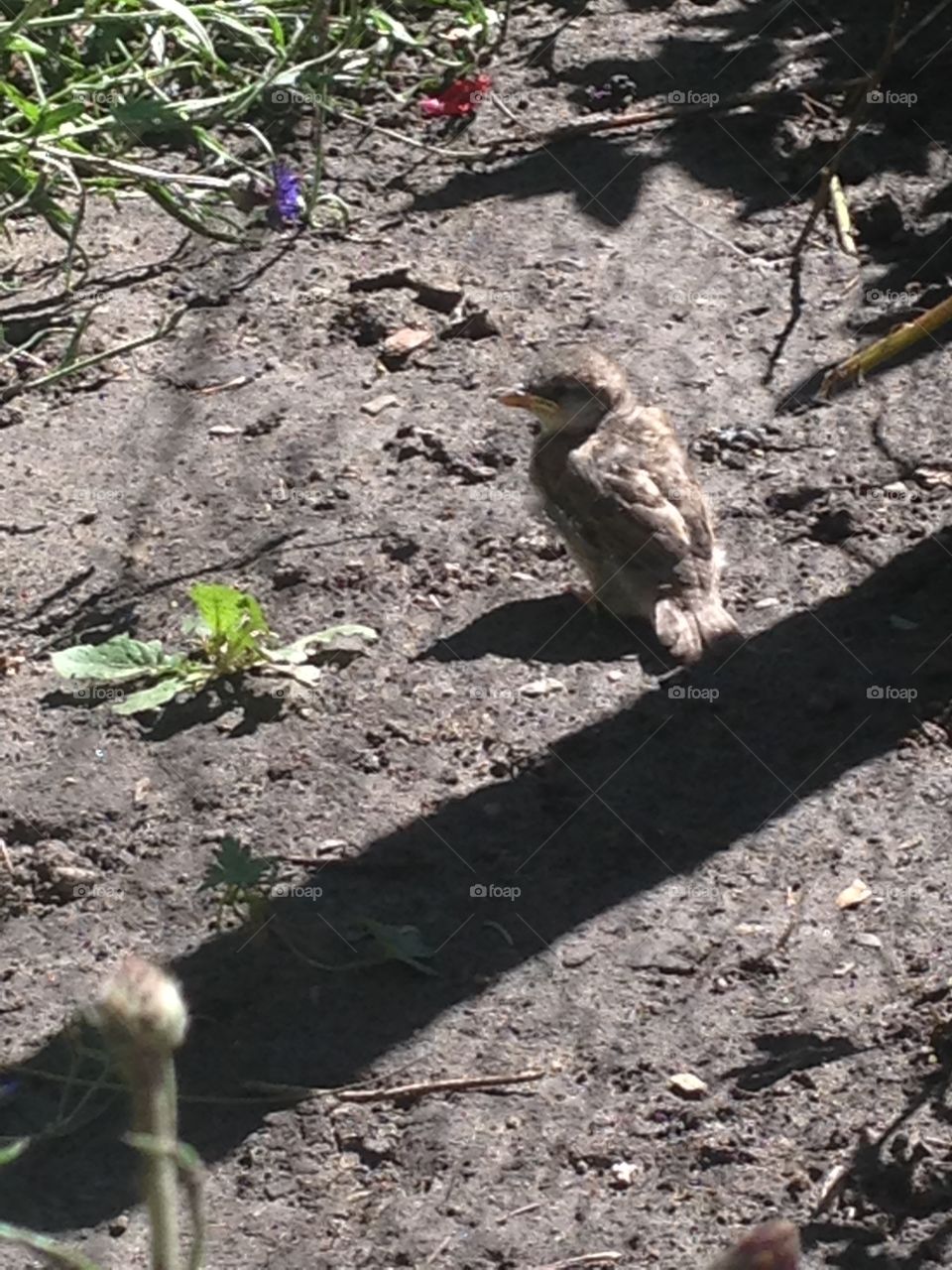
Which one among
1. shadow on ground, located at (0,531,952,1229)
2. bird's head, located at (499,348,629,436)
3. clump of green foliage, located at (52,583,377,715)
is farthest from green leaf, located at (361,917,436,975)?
bird's head, located at (499,348,629,436)

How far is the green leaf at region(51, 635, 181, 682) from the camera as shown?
15.7 ft

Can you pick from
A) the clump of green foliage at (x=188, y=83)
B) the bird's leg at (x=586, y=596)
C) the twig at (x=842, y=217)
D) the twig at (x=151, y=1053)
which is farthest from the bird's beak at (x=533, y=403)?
the twig at (x=151, y=1053)

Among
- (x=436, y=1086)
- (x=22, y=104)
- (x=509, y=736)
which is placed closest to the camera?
(x=436, y=1086)

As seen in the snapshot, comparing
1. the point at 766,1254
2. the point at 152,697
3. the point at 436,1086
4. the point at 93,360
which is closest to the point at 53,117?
the point at 93,360

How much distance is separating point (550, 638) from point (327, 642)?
0.56 metres

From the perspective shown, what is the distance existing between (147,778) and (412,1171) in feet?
4.44

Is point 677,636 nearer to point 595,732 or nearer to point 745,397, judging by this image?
point 595,732

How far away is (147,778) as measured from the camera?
4.56 metres

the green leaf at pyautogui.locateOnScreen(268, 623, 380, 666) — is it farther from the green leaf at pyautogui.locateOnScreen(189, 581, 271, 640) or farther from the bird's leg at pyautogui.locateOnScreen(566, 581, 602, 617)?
the bird's leg at pyautogui.locateOnScreen(566, 581, 602, 617)

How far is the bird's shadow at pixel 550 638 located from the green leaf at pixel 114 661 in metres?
0.63

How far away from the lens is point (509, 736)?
184 inches

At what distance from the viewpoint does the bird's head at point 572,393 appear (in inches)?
216

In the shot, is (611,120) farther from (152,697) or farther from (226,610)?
(152,697)

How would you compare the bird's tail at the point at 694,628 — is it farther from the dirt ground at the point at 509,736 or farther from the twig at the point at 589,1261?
the twig at the point at 589,1261
